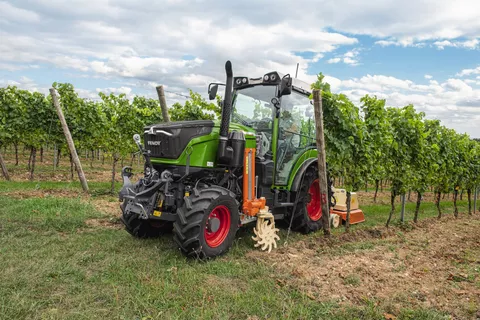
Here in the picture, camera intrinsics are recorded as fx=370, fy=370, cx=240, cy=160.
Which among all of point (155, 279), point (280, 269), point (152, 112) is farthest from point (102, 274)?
point (152, 112)

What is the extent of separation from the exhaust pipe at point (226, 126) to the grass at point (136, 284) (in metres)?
1.32

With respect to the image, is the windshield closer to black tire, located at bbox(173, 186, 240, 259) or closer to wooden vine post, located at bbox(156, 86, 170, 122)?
black tire, located at bbox(173, 186, 240, 259)

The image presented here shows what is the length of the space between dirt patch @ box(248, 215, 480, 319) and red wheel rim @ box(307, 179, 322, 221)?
2.55ft

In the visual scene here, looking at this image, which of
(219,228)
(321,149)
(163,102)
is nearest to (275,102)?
(321,149)

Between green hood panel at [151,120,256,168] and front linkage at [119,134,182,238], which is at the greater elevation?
green hood panel at [151,120,256,168]

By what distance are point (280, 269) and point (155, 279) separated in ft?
5.03

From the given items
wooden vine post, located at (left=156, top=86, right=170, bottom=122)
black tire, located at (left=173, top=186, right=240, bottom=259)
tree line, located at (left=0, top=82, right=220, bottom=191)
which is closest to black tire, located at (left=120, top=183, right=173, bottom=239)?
black tire, located at (left=173, top=186, right=240, bottom=259)

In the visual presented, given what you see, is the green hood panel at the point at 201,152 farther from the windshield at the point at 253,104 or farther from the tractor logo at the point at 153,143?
the windshield at the point at 253,104

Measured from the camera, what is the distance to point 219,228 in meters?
4.95

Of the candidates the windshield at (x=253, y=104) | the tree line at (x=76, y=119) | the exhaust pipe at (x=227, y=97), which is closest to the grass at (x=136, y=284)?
the exhaust pipe at (x=227, y=97)

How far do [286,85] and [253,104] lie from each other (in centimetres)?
79

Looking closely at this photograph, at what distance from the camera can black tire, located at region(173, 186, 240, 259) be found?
14.3ft

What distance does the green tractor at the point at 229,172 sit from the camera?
182 inches

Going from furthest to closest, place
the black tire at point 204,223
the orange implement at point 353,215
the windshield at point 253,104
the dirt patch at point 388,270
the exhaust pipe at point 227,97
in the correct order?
the orange implement at point 353,215, the windshield at point 253,104, the exhaust pipe at point 227,97, the black tire at point 204,223, the dirt patch at point 388,270
